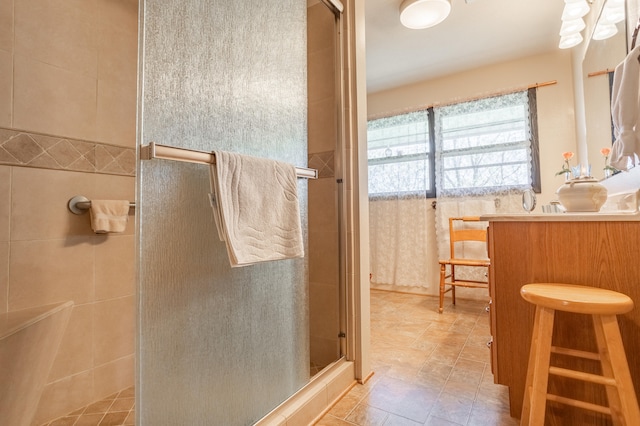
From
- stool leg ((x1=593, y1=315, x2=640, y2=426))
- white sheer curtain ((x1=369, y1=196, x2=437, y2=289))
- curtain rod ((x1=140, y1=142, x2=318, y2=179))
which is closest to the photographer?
curtain rod ((x1=140, y1=142, x2=318, y2=179))

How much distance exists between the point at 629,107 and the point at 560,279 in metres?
0.65

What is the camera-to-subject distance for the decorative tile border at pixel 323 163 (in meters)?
1.52

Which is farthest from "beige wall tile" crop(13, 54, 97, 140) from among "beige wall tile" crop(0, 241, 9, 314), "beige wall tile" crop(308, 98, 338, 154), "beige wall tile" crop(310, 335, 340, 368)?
"beige wall tile" crop(310, 335, 340, 368)

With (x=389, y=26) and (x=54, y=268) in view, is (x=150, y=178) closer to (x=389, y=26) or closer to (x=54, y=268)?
(x=54, y=268)

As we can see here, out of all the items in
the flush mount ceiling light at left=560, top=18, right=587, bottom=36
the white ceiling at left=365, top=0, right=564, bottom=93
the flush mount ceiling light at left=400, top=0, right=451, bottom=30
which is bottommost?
the flush mount ceiling light at left=560, top=18, right=587, bottom=36

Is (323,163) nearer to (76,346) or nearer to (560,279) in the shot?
(560,279)

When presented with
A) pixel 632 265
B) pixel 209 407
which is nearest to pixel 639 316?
pixel 632 265

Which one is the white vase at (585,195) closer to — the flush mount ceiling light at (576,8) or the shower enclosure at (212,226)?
the shower enclosure at (212,226)

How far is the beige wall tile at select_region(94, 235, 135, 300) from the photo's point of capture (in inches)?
53.4

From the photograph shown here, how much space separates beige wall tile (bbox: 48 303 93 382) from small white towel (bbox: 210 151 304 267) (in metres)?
0.97

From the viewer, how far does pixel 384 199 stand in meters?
3.36

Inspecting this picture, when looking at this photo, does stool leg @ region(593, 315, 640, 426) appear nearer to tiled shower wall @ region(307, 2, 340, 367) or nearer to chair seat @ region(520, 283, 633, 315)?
chair seat @ region(520, 283, 633, 315)

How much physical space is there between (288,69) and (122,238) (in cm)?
113

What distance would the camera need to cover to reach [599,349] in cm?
90
